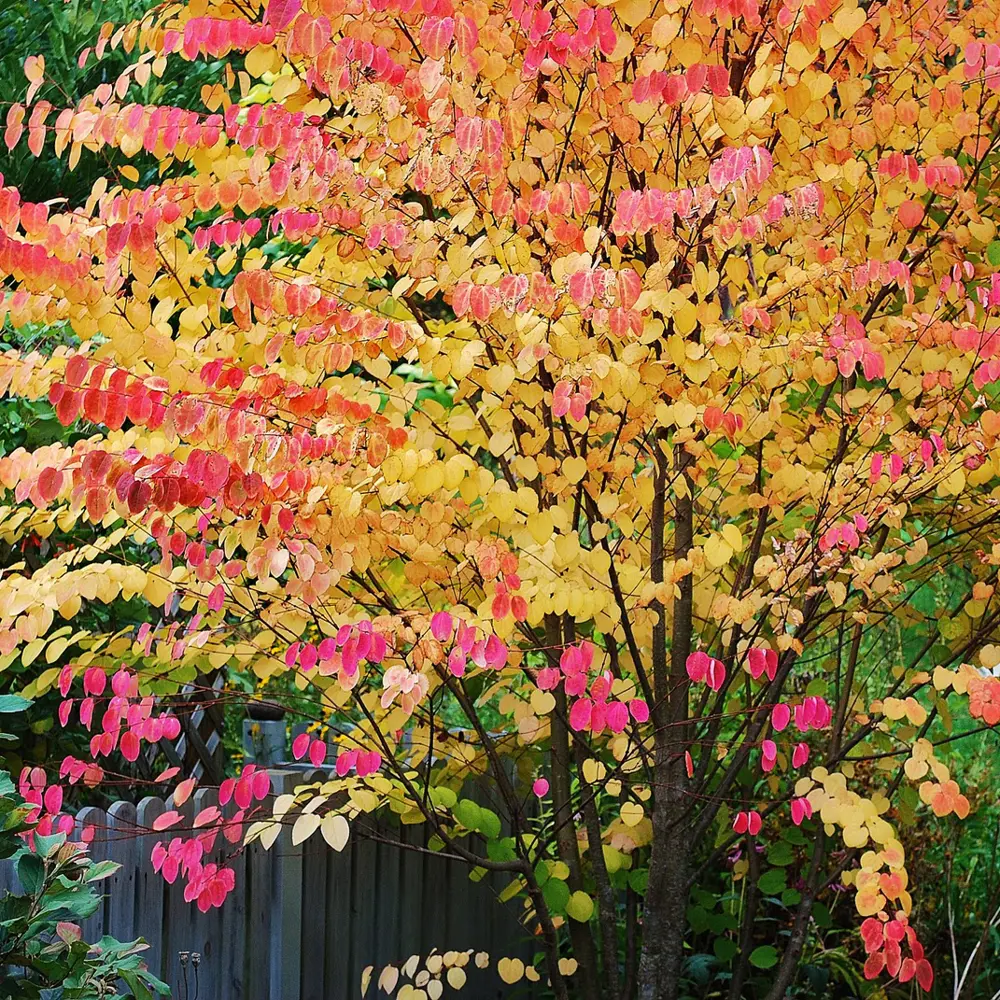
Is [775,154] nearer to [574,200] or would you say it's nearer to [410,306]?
[574,200]

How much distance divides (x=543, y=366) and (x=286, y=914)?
64.3 inches

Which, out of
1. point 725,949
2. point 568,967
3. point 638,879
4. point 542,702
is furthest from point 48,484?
point 725,949

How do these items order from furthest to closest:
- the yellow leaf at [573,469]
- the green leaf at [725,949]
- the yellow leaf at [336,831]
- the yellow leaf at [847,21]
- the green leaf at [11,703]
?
the green leaf at [725,949] < the yellow leaf at [336,831] < the yellow leaf at [573,469] < the green leaf at [11,703] < the yellow leaf at [847,21]

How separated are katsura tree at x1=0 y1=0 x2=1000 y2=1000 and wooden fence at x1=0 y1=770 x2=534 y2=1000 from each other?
114mm

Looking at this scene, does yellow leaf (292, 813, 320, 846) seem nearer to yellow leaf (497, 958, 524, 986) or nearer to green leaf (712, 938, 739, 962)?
yellow leaf (497, 958, 524, 986)

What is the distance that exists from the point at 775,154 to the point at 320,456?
1221mm

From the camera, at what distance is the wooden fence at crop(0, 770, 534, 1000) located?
2869 mm

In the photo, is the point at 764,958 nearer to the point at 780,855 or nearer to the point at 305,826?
the point at 780,855

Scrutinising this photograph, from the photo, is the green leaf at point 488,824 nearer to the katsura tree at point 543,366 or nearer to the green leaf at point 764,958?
the katsura tree at point 543,366

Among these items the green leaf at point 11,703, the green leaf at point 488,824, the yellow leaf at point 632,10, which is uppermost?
the yellow leaf at point 632,10

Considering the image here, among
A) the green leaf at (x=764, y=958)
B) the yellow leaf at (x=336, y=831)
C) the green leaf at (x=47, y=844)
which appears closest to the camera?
the green leaf at (x=47, y=844)

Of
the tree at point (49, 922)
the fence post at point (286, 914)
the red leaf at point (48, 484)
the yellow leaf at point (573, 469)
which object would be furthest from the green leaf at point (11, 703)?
the yellow leaf at point (573, 469)

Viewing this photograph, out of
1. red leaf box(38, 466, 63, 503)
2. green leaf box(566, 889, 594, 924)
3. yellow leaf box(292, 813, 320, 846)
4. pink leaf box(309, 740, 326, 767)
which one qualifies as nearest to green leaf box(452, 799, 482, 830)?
green leaf box(566, 889, 594, 924)

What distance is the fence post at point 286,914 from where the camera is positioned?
3.12 meters
